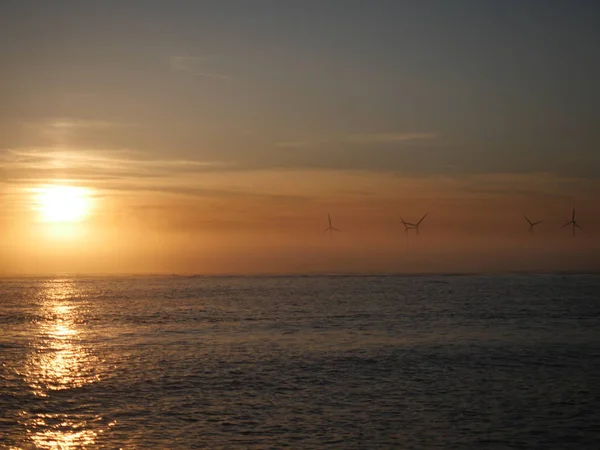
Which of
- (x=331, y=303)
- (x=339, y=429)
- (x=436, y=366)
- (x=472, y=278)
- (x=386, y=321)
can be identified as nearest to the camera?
(x=339, y=429)

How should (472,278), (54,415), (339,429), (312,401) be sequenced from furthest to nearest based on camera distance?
(472,278) < (312,401) < (54,415) < (339,429)

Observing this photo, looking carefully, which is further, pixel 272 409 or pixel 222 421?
pixel 272 409

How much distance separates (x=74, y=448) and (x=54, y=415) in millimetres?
5446

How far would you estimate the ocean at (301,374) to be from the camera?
27938 mm

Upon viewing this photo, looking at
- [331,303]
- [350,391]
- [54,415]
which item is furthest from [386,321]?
[54,415]

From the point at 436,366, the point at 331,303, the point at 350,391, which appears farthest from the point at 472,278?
the point at 350,391

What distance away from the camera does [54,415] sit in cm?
3089

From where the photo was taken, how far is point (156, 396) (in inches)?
1348

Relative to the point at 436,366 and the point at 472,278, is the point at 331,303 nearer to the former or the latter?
the point at 436,366

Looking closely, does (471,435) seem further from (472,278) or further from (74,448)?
(472,278)

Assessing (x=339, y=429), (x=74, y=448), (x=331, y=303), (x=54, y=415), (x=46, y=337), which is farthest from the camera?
(x=331, y=303)

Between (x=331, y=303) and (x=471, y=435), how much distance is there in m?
49.8

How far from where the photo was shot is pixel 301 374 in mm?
39188

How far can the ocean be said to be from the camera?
2794 cm
